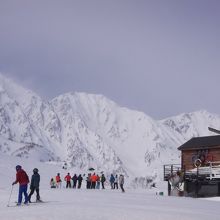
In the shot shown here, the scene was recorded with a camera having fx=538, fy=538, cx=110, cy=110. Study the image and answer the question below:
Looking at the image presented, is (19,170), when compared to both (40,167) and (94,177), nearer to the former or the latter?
(94,177)

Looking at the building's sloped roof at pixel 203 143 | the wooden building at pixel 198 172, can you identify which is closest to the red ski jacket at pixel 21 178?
the wooden building at pixel 198 172

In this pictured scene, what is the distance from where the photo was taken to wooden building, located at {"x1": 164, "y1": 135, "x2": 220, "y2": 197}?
46.0 meters

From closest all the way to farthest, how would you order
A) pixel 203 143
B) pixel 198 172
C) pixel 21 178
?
1. pixel 21 178
2. pixel 198 172
3. pixel 203 143

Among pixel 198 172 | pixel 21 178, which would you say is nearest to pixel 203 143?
pixel 198 172

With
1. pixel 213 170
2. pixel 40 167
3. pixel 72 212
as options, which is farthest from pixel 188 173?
pixel 40 167

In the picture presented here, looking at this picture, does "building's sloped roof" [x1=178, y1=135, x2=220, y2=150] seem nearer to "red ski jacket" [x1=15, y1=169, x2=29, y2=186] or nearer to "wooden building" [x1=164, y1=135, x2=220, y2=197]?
"wooden building" [x1=164, y1=135, x2=220, y2=197]

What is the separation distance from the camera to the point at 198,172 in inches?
1848

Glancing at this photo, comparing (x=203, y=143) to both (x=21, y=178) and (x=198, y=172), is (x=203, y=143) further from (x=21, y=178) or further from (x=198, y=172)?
(x=21, y=178)

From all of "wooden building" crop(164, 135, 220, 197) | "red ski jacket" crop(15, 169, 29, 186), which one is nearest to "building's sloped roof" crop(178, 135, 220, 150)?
"wooden building" crop(164, 135, 220, 197)

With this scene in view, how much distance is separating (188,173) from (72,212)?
28201mm

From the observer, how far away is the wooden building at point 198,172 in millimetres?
45969

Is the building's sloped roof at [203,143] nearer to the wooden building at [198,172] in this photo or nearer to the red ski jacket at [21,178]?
the wooden building at [198,172]

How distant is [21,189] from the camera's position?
24438 mm

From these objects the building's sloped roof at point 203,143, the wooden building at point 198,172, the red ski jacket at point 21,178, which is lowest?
the red ski jacket at point 21,178
